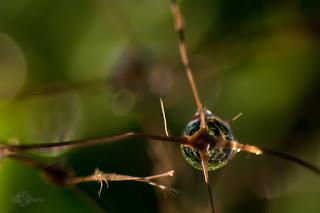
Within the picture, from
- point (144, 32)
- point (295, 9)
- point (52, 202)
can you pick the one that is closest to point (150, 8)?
point (144, 32)

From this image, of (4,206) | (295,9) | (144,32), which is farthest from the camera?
(144,32)

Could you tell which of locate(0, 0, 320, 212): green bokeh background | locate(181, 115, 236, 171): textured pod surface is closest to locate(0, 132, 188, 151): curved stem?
locate(181, 115, 236, 171): textured pod surface

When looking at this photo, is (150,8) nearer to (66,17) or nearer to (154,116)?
(66,17)
